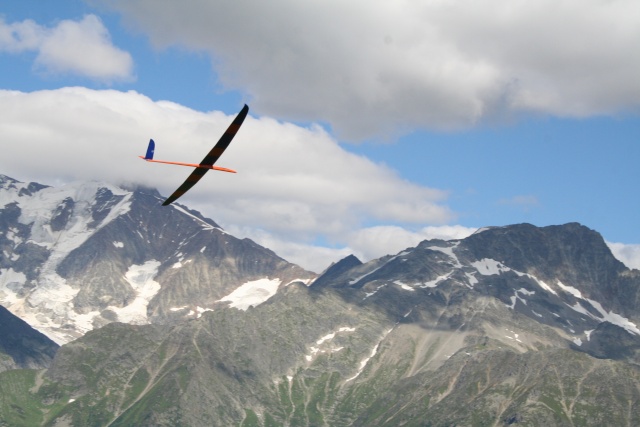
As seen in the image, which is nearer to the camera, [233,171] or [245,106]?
[245,106]

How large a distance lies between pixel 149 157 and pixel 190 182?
10.0 m

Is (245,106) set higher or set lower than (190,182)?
higher

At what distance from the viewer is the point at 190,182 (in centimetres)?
11450

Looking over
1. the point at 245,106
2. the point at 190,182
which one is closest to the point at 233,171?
the point at 190,182

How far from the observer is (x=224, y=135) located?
357 ft

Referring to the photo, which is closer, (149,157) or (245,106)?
(245,106)

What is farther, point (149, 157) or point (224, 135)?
point (149, 157)

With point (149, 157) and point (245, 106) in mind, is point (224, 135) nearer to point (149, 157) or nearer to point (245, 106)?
point (245, 106)

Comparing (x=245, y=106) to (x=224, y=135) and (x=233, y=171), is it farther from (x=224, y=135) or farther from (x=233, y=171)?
(x=233, y=171)

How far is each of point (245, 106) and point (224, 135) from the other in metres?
6.69

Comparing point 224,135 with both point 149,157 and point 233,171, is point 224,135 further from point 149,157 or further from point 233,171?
point 149,157

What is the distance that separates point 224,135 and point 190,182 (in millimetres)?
9249

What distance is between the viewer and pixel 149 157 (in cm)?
12138

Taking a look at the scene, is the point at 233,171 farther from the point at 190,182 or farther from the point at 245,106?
the point at 245,106
